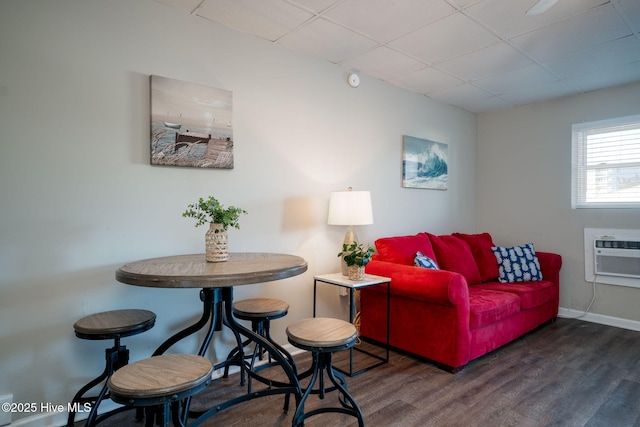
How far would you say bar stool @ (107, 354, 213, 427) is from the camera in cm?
122

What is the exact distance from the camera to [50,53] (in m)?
1.91

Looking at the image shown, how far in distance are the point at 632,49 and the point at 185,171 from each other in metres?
3.66

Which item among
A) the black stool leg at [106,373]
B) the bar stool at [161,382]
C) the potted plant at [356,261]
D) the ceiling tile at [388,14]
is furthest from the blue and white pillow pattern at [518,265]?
the black stool leg at [106,373]

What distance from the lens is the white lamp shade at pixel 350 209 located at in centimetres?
283

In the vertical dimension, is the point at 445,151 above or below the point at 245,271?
above

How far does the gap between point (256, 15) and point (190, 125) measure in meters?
0.88

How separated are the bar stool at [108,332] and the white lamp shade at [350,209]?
1.53 meters


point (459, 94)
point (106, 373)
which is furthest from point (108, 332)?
point (459, 94)

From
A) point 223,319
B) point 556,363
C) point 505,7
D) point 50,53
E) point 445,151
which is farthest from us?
point 445,151

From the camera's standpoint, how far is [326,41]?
2758 millimetres

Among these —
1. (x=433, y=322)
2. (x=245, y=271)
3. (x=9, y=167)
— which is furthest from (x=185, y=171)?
(x=433, y=322)

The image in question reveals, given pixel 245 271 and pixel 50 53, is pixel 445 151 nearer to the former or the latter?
pixel 245 271

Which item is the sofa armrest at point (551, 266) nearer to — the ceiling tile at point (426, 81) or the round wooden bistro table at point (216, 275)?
Result: the ceiling tile at point (426, 81)

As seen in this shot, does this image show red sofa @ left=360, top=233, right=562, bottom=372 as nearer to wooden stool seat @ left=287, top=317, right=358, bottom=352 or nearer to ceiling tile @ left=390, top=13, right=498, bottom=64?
wooden stool seat @ left=287, top=317, right=358, bottom=352
